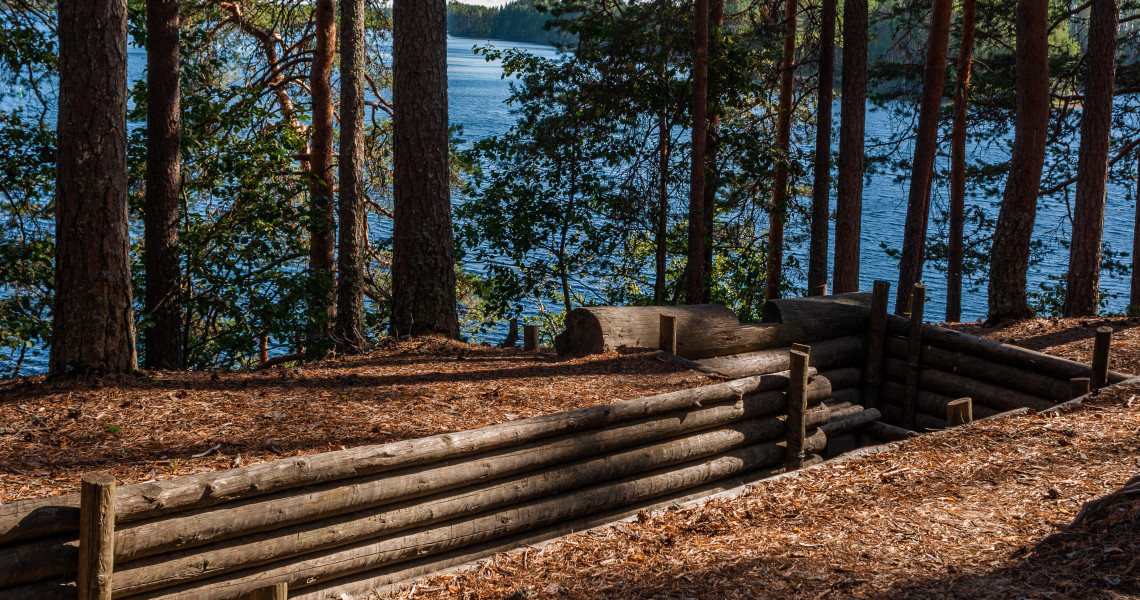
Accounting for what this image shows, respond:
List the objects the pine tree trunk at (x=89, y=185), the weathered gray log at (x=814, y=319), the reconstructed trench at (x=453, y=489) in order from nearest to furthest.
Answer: the reconstructed trench at (x=453, y=489), the pine tree trunk at (x=89, y=185), the weathered gray log at (x=814, y=319)

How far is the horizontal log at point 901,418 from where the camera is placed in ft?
38.4

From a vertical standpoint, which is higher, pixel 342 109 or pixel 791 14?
pixel 791 14

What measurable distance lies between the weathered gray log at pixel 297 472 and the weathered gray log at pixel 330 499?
68mm

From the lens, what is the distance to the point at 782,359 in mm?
11562

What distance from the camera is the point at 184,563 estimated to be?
15.4 ft

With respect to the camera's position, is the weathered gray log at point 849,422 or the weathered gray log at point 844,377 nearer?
the weathered gray log at point 849,422

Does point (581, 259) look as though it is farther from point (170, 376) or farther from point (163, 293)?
point (170, 376)

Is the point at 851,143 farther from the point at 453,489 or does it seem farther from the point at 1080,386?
the point at 453,489

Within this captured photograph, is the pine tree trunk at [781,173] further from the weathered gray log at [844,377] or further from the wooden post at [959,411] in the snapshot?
the wooden post at [959,411]

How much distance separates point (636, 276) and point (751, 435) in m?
12.9

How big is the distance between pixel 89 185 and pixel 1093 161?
1566 cm

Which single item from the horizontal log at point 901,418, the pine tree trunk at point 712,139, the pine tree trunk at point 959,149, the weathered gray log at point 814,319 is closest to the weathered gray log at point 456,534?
the weathered gray log at point 814,319

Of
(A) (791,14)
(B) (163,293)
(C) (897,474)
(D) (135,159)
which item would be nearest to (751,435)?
(C) (897,474)

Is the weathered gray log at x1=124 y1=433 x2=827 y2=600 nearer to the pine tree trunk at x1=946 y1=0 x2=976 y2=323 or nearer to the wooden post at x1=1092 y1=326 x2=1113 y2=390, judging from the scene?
the wooden post at x1=1092 y1=326 x2=1113 y2=390
